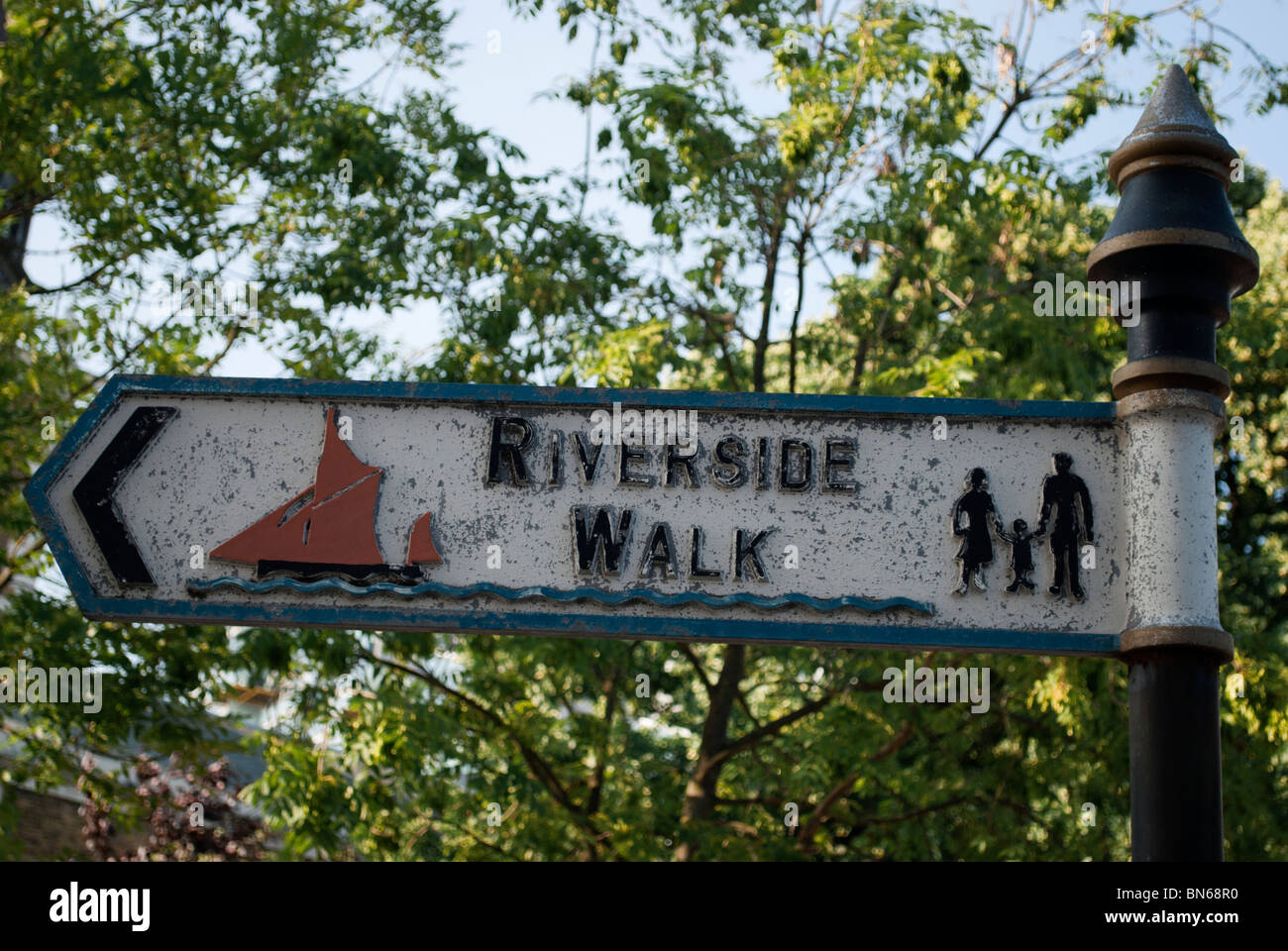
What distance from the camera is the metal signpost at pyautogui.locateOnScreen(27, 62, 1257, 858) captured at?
8.63 ft

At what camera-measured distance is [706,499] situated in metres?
2.80

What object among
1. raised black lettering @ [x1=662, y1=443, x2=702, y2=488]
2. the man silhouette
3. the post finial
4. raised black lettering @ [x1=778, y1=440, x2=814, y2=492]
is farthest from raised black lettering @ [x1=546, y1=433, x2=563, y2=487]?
the post finial

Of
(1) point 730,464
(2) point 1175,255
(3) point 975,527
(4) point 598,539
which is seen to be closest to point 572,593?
(4) point 598,539

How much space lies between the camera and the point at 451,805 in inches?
474

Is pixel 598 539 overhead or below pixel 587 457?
below

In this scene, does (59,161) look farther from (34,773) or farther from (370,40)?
(34,773)

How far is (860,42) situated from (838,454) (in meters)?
7.55

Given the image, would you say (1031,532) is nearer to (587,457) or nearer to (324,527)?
(587,457)

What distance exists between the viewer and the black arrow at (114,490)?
2779 mm

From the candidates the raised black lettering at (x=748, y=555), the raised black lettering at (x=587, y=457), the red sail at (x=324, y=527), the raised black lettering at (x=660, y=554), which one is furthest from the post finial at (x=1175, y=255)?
the red sail at (x=324, y=527)

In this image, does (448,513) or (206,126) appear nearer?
(448,513)

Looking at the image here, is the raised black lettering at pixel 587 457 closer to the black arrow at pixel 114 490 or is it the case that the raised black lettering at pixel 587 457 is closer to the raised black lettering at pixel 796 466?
the raised black lettering at pixel 796 466

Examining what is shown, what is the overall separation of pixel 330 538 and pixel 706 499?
2.64 feet

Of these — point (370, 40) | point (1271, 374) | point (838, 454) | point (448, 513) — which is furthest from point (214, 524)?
point (1271, 374)
